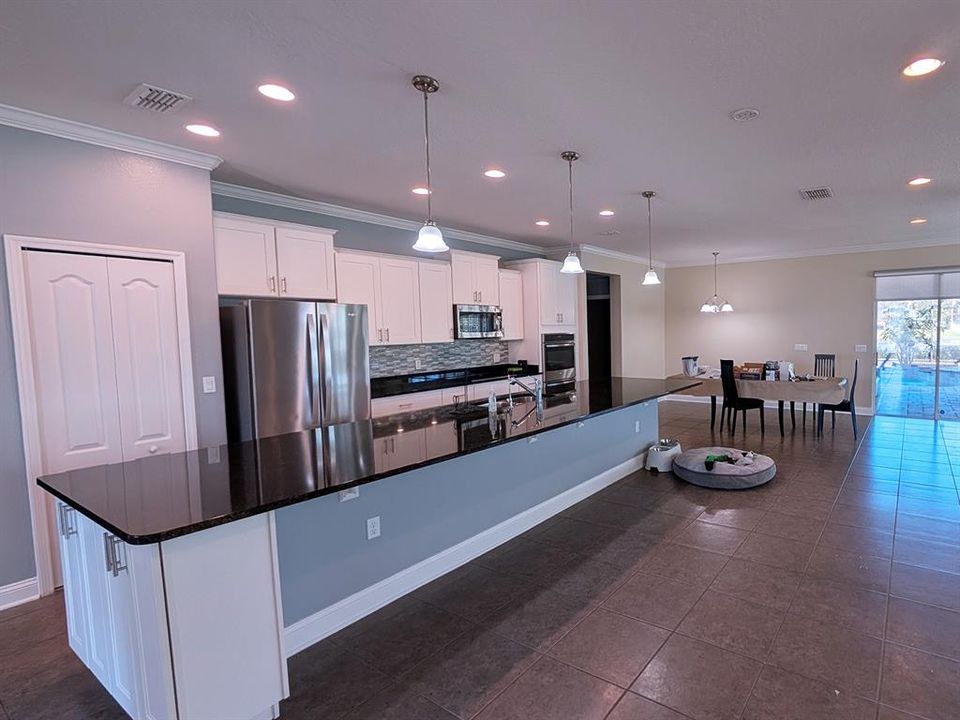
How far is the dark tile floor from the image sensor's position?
6.35ft

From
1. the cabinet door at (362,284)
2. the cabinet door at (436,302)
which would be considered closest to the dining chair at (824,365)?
the cabinet door at (436,302)

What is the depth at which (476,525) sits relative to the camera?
3193 mm

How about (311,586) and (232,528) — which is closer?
(232,528)

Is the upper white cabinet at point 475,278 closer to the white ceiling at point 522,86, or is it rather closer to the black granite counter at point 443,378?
the black granite counter at point 443,378

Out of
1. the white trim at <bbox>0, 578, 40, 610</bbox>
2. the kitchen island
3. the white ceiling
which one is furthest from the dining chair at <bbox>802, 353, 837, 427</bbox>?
the white trim at <bbox>0, 578, 40, 610</bbox>

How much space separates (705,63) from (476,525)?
2.76 m

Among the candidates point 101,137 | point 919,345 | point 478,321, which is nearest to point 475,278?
point 478,321

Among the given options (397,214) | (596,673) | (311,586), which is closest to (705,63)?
(596,673)

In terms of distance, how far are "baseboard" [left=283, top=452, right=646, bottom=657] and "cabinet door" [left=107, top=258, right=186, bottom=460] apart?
1667mm

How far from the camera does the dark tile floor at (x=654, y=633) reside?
6.35 feet

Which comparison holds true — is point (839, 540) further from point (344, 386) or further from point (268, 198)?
point (268, 198)

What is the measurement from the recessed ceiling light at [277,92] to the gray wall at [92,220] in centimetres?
118

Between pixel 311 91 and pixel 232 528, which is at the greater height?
pixel 311 91

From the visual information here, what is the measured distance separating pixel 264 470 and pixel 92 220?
2.11m
